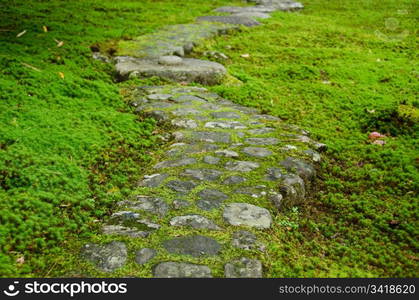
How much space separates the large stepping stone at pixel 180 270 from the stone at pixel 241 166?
1.35 metres

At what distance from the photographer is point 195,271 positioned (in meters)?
2.37

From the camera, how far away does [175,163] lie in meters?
3.71

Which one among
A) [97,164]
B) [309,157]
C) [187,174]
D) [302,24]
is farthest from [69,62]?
[302,24]

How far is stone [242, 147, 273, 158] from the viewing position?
12.8 feet

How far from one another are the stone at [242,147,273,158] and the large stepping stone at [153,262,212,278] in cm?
173

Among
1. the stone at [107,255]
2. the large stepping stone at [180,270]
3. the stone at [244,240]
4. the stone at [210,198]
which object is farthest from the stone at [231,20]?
the large stepping stone at [180,270]

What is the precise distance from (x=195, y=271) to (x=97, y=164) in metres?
1.65

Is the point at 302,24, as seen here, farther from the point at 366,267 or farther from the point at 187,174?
the point at 366,267

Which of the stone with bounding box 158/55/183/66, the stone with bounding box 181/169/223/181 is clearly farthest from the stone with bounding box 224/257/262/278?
the stone with bounding box 158/55/183/66

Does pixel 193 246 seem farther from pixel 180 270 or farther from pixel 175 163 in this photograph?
pixel 175 163

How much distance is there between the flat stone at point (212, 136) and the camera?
13.9 feet

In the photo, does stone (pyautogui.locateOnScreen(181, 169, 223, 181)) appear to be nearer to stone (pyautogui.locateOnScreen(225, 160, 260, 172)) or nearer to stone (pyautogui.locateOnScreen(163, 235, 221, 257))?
stone (pyautogui.locateOnScreen(225, 160, 260, 172))

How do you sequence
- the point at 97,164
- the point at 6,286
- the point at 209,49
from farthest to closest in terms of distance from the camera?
the point at 209,49 → the point at 97,164 → the point at 6,286

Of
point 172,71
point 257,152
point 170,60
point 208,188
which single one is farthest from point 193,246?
point 170,60
